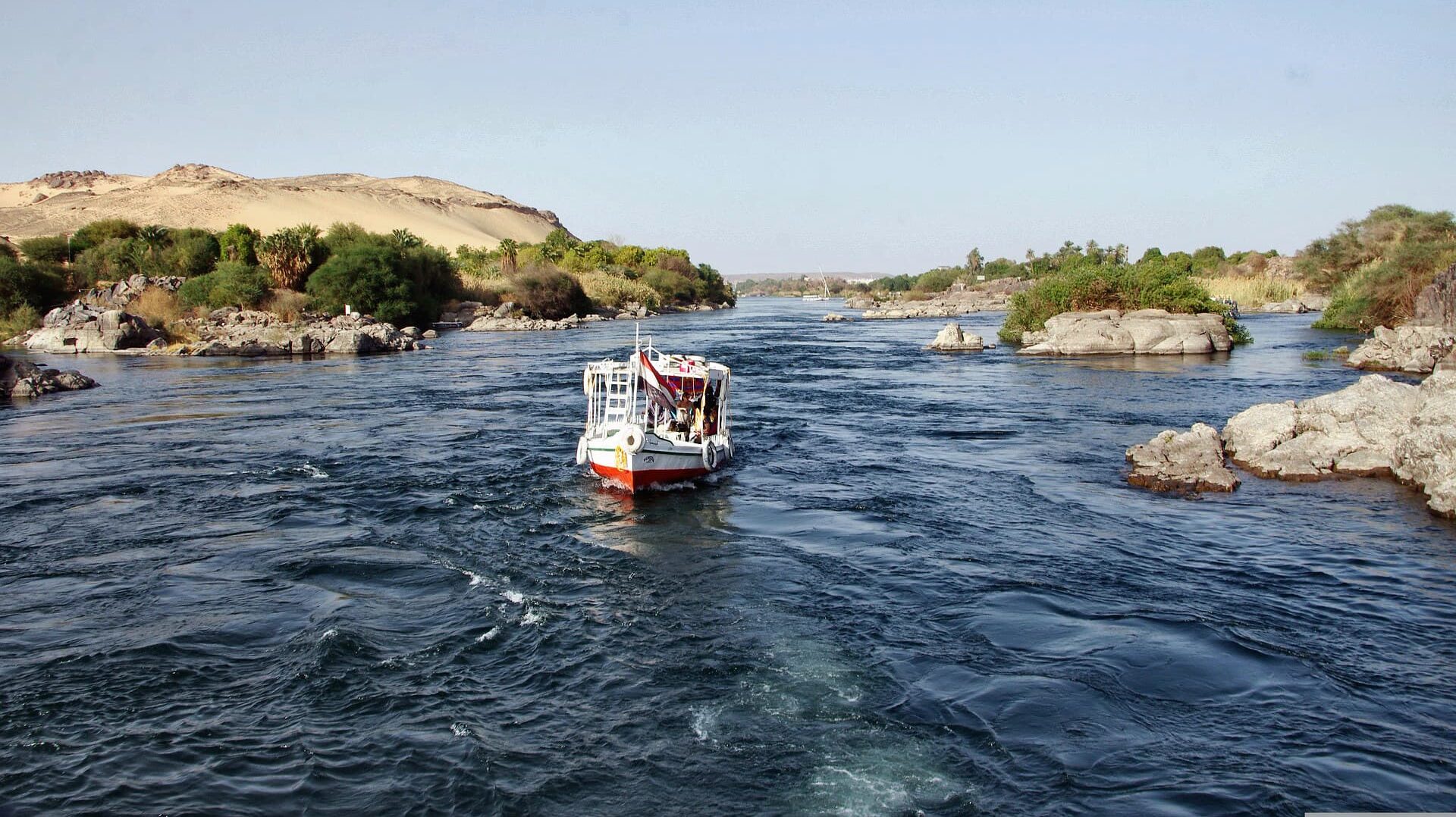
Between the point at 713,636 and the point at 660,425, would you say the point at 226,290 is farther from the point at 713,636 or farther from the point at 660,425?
the point at 713,636

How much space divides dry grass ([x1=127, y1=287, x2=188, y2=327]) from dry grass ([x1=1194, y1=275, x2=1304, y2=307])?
266 feet

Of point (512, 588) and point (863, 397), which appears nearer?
point (512, 588)

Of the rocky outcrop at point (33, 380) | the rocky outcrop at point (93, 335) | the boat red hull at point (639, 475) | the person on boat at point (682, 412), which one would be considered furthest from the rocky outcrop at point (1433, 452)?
the rocky outcrop at point (93, 335)

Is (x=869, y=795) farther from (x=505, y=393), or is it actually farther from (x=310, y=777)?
(x=505, y=393)

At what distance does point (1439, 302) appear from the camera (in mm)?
41906

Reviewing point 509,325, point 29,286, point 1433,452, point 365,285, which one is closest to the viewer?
point 1433,452

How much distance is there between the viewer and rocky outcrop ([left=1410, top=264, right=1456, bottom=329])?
40688 mm

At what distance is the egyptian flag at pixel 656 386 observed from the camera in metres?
19.7

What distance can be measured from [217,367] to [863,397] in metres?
30.6

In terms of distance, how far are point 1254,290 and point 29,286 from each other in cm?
9707

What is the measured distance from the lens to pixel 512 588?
46.3ft

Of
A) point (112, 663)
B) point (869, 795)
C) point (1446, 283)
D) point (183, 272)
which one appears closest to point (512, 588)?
point (112, 663)

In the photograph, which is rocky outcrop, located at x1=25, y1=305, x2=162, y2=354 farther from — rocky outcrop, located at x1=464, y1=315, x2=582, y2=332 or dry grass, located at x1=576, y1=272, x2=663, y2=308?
dry grass, located at x1=576, y1=272, x2=663, y2=308

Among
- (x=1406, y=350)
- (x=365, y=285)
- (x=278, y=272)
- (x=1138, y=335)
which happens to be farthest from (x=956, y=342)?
(x=278, y=272)
